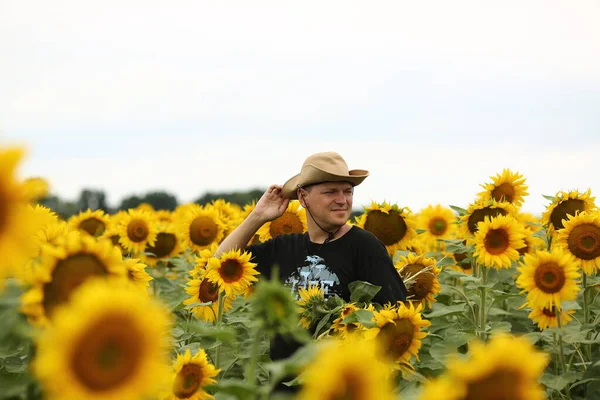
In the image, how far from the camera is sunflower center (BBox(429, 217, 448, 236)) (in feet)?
24.2

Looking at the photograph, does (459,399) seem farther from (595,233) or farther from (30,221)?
(595,233)

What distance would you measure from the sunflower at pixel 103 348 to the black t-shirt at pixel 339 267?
273 cm

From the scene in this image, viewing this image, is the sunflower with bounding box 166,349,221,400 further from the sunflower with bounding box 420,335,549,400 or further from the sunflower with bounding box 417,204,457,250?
the sunflower with bounding box 417,204,457,250

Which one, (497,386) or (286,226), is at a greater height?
(497,386)

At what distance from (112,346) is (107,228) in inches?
251

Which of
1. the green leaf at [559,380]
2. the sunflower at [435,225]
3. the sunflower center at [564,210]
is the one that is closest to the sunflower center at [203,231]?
the sunflower at [435,225]

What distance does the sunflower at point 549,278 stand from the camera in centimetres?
408

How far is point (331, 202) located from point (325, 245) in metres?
0.26

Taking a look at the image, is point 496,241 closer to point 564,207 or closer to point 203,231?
point 564,207

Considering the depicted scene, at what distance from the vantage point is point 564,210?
5.38 m

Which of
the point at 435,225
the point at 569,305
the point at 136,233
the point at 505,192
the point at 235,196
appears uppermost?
the point at 505,192

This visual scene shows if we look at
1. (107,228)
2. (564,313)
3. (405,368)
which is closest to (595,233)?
(564,313)

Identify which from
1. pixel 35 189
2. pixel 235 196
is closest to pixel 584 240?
pixel 35 189

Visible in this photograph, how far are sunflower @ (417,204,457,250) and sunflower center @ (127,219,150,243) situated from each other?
8.36ft
